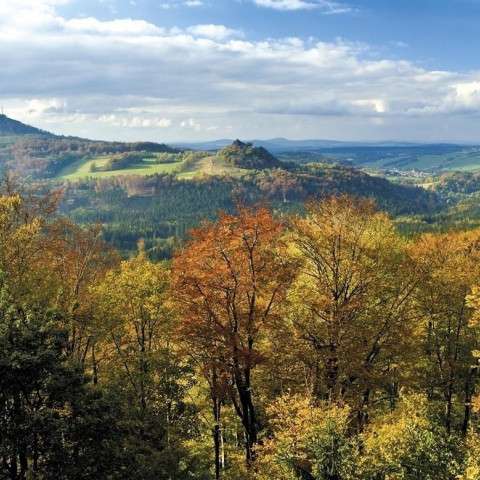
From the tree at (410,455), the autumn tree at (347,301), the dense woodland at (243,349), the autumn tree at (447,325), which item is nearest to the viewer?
the tree at (410,455)

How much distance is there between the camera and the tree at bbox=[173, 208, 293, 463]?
37375mm

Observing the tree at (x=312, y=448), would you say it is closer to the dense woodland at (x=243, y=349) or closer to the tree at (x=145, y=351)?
the dense woodland at (x=243, y=349)

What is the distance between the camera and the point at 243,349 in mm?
36750

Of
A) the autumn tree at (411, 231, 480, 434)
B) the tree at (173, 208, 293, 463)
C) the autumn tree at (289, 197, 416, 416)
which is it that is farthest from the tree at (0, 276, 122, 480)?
the autumn tree at (411, 231, 480, 434)

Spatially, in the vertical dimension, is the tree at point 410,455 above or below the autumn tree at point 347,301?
below

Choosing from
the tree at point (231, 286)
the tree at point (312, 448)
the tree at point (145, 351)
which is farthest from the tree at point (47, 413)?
the tree at point (312, 448)

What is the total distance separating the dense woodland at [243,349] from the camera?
29.8 meters

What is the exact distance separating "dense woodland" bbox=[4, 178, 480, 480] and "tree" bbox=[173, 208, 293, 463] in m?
0.15

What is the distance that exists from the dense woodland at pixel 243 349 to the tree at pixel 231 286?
148 mm

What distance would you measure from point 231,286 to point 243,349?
4.68m

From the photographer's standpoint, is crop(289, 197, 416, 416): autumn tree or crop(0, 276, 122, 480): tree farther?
crop(289, 197, 416, 416): autumn tree

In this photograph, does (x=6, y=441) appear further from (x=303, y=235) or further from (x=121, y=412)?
(x=303, y=235)

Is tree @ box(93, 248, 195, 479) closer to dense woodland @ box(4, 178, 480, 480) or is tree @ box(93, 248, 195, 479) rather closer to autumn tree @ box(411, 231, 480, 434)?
dense woodland @ box(4, 178, 480, 480)

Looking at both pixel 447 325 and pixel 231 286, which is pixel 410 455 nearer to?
pixel 231 286
